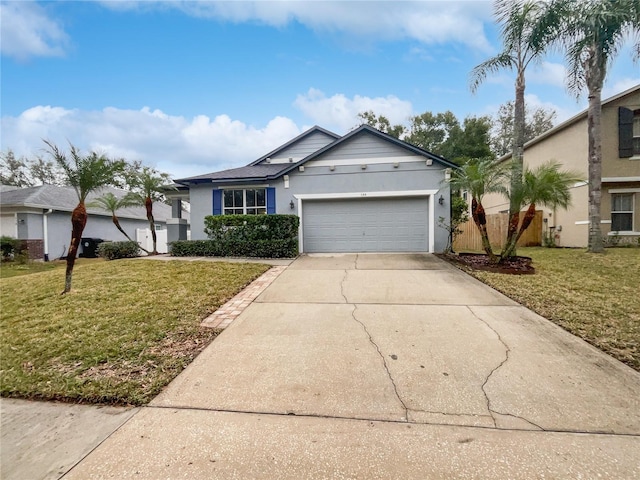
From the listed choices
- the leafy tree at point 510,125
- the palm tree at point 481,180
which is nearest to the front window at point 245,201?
the palm tree at point 481,180

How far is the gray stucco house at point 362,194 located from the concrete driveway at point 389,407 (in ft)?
23.5

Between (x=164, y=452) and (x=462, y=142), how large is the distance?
3335 centimetres

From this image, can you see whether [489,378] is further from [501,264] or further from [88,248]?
[88,248]

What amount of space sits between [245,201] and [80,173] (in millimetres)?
6830

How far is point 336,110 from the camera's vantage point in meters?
25.6

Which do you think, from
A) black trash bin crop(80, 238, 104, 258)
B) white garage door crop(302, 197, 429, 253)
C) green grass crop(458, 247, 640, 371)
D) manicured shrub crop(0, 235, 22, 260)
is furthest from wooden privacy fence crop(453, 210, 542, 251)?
manicured shrub crop(0, 235, 22, 260)

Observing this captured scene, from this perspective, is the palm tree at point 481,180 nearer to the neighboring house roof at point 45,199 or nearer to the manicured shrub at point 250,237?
the manicured shrub at point 250,237

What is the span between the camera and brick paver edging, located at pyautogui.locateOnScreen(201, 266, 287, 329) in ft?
14.8

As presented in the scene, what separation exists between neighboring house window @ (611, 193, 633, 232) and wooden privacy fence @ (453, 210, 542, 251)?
261 cm

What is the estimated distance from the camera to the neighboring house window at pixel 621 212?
1252 centimetres

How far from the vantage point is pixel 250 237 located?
35.1ft

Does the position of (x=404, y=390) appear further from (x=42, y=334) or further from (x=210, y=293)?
(x=42, y=334)

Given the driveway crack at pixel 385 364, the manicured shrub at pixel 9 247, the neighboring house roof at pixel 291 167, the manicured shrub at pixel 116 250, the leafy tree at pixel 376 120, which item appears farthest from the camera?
the leafy tree at pixel 376 120

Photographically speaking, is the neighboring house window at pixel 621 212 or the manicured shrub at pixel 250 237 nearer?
the manicured shrub at pixel 250 237
